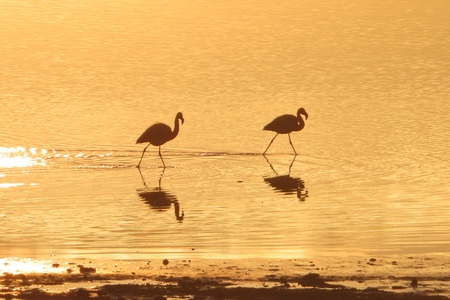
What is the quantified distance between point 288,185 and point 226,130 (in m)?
5.94

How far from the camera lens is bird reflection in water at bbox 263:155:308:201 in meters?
21.9

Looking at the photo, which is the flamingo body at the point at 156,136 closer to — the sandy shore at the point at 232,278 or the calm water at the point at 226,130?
the calm water at the point at 226,130

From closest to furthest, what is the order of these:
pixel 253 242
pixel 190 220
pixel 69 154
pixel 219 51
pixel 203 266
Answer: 1. pixel 203 266
2. pixel 253 242
3. pixel 190 220
4. pixel 69 154
5. pixel 219 51

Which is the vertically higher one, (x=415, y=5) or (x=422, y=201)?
(x=415, y=5)

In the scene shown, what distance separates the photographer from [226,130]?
28.6 meters

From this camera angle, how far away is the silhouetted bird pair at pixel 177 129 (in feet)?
86.1

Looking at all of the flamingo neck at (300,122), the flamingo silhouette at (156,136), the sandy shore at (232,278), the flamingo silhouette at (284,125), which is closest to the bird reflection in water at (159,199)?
the flamingo silhouette at (156,136)

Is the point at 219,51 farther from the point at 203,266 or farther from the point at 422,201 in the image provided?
the point at 203,266

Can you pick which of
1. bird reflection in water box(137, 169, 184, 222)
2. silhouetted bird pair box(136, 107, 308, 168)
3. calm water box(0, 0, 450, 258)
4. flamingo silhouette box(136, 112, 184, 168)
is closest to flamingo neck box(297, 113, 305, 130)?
silhouetted bird pair box(136, 107, 308, 168)

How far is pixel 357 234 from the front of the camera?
17922 mm

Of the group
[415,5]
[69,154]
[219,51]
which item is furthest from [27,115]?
[415,5]

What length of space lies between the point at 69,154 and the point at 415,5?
28794 mm

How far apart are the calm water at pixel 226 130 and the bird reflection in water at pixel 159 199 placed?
0.07m

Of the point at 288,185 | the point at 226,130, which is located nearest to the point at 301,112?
the point at 226,130
